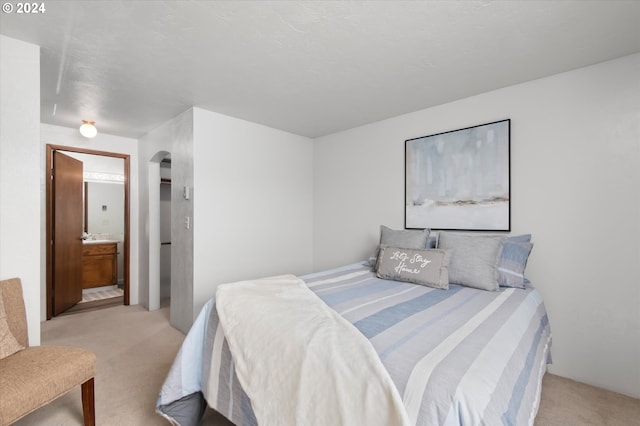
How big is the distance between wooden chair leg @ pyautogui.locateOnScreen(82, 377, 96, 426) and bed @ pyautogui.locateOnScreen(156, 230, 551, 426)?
17.1 inches

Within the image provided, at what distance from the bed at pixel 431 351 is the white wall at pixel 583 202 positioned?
0.37 metres

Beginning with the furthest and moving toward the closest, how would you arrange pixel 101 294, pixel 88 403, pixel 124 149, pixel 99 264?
pixel 99 264
pixel 101 294
pixel 124 149
pixel 88 403

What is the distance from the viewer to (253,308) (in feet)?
5.19

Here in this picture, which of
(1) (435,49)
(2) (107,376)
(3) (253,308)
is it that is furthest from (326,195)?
(2) (107,376)

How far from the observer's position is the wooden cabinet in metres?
4.99

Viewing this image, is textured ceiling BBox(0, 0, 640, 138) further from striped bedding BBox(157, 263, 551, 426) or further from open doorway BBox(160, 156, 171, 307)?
open doorway BBox(160, 156, 171, 307)

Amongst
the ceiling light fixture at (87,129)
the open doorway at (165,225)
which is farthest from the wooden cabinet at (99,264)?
the ceiling light fixture at (87,129)

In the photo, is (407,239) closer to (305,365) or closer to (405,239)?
(405,239)

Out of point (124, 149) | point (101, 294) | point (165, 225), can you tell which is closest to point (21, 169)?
point (124, 149)

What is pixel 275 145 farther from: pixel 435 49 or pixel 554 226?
pixel 554 226

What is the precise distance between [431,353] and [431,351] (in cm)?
2

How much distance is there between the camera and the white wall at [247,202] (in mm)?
3141

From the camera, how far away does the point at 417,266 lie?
7.68ft

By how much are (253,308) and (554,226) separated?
8.07 ft
